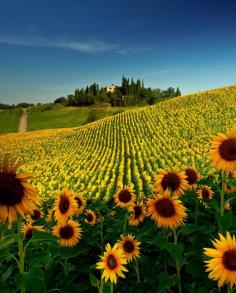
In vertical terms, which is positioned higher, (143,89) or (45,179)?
(143,89)

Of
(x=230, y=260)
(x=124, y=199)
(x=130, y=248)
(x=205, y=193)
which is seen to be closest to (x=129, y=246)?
(x=130, y=248)

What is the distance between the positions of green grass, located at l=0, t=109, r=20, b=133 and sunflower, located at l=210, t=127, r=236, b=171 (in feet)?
349

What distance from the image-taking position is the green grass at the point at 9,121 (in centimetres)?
10901

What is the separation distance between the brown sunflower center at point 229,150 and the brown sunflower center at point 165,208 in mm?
821

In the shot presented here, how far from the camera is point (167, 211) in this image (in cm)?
403

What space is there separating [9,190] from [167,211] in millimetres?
1839

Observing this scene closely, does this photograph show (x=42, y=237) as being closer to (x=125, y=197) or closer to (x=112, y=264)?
(x=112, y=264)

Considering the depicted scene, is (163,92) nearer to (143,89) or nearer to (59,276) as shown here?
(143,89)

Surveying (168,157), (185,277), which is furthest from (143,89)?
(185,277)

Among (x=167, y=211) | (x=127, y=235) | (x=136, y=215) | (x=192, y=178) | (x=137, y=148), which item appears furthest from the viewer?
(x=137, y=148)

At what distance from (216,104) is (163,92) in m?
116

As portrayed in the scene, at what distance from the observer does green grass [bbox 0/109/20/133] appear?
10901 cm

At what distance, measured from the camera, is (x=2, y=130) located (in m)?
108

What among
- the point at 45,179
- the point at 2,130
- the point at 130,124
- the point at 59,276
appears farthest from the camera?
the point at 2,130
